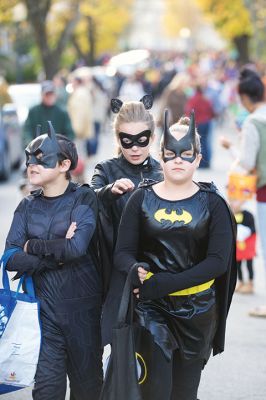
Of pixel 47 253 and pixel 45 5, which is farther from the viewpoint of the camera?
pixel 45 5

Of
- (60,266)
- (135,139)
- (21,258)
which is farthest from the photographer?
(135,139)

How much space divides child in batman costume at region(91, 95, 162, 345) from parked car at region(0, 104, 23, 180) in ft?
39.1

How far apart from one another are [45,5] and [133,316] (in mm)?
28205

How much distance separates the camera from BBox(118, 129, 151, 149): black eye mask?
5.17 metres

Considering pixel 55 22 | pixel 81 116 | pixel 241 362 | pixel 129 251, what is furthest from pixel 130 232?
pixel 55 22

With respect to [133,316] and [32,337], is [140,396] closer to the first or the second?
[133,316]

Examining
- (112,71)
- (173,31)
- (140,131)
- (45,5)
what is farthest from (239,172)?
(173,31)

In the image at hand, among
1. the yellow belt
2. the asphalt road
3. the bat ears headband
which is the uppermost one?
the bat ears headband

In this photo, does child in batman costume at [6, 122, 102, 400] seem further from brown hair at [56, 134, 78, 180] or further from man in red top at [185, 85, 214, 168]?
man in red top at [185, 85, 214, 168]

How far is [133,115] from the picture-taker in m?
5.21

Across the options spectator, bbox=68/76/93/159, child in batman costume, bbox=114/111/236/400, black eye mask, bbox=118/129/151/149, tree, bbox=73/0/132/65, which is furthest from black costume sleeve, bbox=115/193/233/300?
tree, bbox=73/0/132/65

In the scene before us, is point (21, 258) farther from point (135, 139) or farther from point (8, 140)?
point (8, 140)

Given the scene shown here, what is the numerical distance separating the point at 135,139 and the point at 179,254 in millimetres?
932

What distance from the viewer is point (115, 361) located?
4246mm
